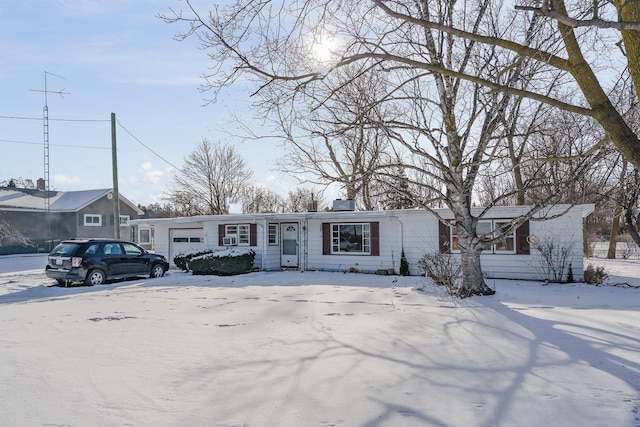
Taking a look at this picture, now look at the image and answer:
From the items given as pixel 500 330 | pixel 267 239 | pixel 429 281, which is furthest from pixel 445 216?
pixel 500 330

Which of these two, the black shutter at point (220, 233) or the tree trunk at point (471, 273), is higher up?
the black shutter at point (220, 233)

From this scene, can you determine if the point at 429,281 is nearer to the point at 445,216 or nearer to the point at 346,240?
the point at 445,216

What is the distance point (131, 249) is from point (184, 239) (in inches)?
252

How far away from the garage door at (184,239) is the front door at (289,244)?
15.0 ft

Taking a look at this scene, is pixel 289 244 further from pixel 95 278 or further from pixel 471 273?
pixel 471 273

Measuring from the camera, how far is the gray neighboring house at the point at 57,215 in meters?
30.9

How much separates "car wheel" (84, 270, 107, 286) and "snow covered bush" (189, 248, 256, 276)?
374 centimetres

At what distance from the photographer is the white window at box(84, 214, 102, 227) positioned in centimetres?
3397

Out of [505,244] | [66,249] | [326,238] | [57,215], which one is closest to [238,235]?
[326,238]

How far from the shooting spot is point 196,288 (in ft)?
43.4

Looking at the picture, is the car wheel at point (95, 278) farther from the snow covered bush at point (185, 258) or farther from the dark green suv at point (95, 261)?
the snow covered bush at point (185, 258)

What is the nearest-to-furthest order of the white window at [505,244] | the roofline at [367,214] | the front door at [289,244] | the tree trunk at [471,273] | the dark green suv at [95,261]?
the tree trunk at [471,273] < the dark green suv at [95,261] < the roofline at [367,214] < the white window at [505,244] < the front door at [289,244]

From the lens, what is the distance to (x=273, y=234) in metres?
19.5

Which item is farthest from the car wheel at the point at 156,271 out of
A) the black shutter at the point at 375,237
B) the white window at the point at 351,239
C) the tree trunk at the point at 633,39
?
the tree trunk at the point at 633,39
